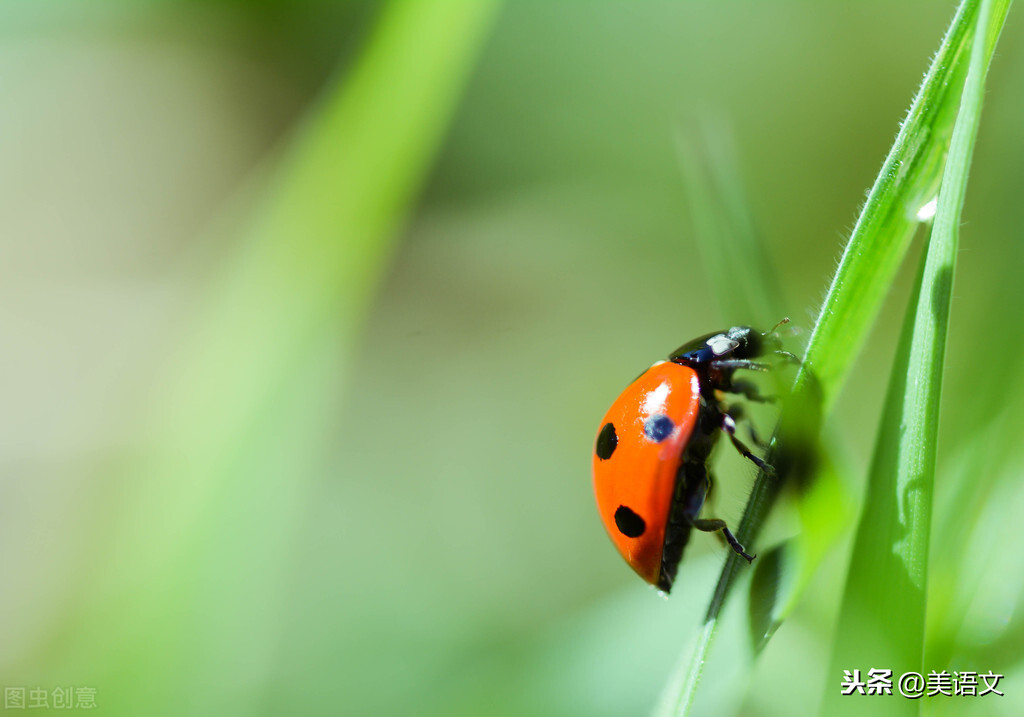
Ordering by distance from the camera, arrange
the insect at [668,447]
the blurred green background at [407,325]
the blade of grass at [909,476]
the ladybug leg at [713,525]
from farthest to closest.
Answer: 1. the blurred green background at [407,325]
2. the insect at [668,447]
3. the ladybug leg at [713,525]
4. the blade of grass at [909,476]

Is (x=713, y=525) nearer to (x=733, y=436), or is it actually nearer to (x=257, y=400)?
(x=733, y=436)

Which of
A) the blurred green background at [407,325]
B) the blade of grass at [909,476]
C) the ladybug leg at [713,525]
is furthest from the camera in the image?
the blurred green background at [407,325]

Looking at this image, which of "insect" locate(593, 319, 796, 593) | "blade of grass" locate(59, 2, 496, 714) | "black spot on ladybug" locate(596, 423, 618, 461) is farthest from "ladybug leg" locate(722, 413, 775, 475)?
"blade of grass" locate(59, 2, 496, 714)

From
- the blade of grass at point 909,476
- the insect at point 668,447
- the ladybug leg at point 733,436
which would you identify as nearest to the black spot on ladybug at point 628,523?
the insect at point 668,447

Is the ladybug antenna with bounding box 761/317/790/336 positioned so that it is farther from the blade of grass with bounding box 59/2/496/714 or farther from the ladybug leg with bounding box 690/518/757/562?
the blade of grass with bounding box 59/2/496/714

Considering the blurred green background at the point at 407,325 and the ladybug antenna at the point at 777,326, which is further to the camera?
the blurred green background at the point at 407,325

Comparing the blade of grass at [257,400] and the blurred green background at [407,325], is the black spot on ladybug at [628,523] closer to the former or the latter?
the blurred green background at [407,325]

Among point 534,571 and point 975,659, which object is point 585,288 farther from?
point 975,659
